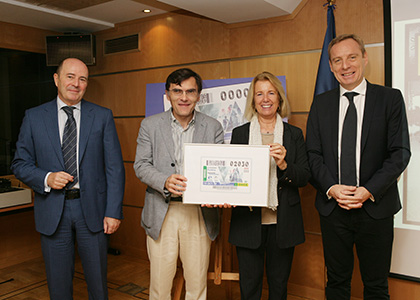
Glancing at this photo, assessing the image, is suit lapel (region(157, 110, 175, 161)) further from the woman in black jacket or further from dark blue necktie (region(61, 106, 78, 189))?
dark blue necktie (region(61, 106, 78, 189))

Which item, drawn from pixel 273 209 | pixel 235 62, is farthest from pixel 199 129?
→ pixel 235 62

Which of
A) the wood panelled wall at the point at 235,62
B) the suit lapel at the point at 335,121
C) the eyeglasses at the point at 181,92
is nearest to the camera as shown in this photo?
the suit lapel at the point at 335,121

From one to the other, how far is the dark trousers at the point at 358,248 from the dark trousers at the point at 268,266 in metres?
0.25

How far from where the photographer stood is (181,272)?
276cm

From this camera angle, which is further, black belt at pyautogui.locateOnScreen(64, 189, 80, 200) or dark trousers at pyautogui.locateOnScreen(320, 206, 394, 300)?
black belt at pyautogui.locateOnScreen(64, 189, 80, 200)

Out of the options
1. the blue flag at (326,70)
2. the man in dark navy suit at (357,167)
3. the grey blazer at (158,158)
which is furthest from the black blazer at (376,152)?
the grey blazer at (158,158)

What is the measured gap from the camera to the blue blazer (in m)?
2.32

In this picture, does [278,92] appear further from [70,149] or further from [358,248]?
[70,149]

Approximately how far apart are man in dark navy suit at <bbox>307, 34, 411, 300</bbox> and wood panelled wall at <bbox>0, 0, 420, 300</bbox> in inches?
30.3

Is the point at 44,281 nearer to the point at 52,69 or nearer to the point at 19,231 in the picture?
the point at 19,231

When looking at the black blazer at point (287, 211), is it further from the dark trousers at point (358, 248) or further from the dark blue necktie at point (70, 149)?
the dark blue necktie at point (70, 149)

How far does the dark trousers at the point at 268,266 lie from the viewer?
2.34 m

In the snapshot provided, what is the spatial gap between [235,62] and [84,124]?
165 cm

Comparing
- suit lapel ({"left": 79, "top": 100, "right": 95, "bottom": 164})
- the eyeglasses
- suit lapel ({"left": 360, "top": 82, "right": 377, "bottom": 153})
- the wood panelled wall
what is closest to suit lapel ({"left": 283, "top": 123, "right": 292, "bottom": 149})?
suit lapel ({"left": 360, "top": 82, "right": 377, "bottom": 153})
